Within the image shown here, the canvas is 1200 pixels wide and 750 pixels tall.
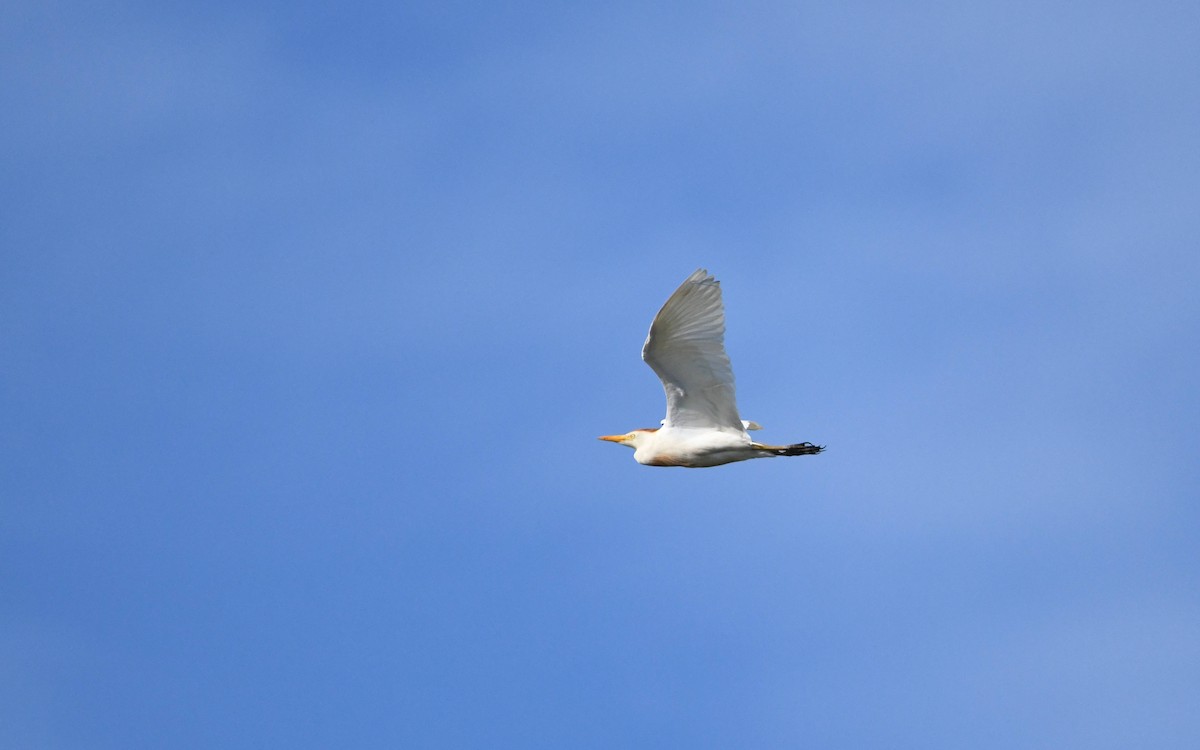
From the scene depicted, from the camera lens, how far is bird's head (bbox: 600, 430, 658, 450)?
26.4 meters

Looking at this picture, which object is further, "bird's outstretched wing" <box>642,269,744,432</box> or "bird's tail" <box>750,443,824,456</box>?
"bird's tail" <box>750,443,824,456</box>

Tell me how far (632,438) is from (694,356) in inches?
152

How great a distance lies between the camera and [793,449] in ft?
78.4

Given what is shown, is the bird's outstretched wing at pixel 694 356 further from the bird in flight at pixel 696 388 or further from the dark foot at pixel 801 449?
the dark foot at pixel 801 449

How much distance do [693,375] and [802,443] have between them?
2313 mm

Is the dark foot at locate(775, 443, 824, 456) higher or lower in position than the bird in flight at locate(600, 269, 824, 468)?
lower

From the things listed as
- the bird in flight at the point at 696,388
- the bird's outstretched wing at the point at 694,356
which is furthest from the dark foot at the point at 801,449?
the bird's outstretched wing at the point at 694,356

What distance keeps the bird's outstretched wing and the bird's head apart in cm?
106

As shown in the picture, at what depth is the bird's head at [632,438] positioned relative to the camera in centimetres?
2641

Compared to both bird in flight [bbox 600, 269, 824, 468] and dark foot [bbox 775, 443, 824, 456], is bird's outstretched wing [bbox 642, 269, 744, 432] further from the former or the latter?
dark foot [bbox 775, 443, 824, 456]

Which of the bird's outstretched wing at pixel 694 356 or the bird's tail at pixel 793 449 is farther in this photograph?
the bird's tail at pixel 793 449

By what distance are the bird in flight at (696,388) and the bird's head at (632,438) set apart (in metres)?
0.05

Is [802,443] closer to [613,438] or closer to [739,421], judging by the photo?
[739,421]

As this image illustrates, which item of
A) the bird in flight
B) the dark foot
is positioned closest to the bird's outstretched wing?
the bird in flight
